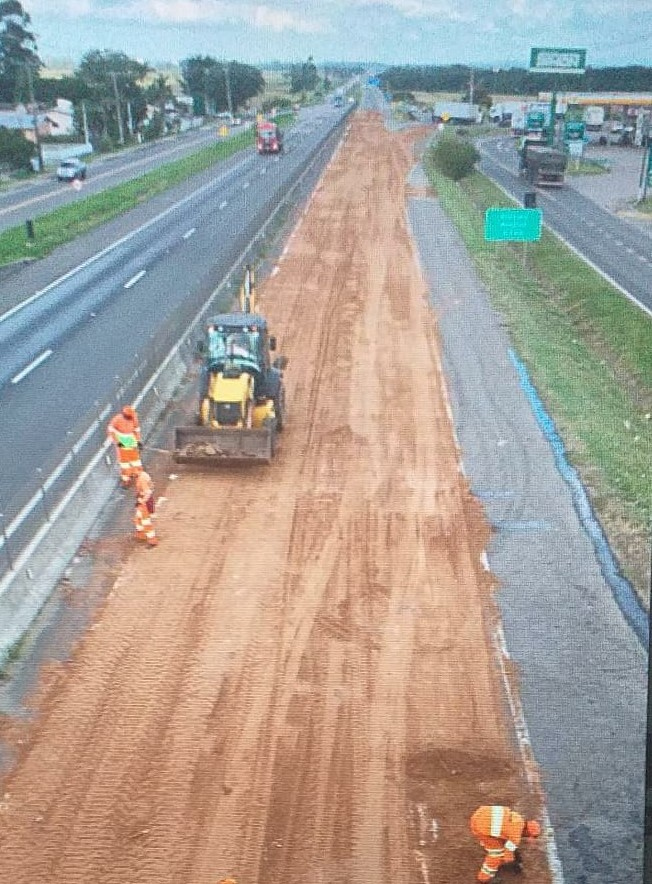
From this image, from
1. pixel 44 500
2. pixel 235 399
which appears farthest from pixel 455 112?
pixel 44 500

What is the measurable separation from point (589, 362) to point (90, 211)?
34.5 meters

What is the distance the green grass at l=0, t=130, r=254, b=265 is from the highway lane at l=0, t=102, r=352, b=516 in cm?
296

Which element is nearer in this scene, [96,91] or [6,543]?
[6,543]

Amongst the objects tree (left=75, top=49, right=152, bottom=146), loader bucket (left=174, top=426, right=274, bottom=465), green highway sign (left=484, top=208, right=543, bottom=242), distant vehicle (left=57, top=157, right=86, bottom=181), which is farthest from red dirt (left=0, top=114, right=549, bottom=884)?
tree (left=75, top=49, right=152, bottom=146)

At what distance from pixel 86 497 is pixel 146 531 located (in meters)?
2.03

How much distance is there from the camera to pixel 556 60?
80.6 m

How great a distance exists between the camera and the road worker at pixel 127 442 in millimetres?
15456

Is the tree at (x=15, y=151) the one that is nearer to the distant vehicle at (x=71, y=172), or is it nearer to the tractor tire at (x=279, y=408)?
the distant vehicle at (x=71, y=172)

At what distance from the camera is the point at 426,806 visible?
8.87 m

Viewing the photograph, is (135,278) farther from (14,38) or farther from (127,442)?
(14,38)

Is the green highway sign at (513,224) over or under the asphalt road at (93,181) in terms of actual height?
over

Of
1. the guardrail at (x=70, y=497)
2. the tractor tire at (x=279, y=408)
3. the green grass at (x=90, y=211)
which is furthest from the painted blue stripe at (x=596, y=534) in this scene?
the green grass at (x=90, y=211)

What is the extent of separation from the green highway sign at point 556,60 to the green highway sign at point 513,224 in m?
53.8

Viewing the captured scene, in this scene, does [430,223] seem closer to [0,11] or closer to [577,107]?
[577,107]
